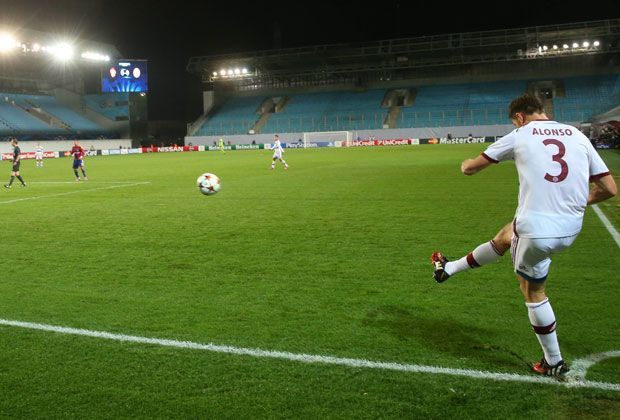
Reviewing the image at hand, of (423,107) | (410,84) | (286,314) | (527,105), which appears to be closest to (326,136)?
→ (423,107)

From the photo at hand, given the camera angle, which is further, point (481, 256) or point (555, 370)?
point (481, 256)

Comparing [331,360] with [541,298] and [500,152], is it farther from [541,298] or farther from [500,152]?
[500,152]

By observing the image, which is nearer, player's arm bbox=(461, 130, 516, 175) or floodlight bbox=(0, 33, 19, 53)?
player's arm bbox=(461, 130, 516, 175)

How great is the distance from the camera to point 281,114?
69.2m

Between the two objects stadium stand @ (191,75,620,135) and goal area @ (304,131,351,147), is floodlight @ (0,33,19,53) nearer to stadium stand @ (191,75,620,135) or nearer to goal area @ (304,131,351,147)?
stadium stand @ (191,75,620,135)

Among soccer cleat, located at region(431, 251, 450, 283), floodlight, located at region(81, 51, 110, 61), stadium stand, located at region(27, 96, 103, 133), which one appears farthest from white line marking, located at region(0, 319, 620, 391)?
stadium stand, located at region(27, 96, 103, 133)

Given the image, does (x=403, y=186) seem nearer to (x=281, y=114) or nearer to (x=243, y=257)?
(x=243, y=257)

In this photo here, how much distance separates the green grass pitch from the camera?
12.3 feet

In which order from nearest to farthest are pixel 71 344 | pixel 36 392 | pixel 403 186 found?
pixel 36 392
pixel 71 344
pixel 403 186

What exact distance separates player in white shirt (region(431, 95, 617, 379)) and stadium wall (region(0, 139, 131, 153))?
5463cm

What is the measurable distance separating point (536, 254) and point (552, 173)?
23.7 inches

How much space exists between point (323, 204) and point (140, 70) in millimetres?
52626

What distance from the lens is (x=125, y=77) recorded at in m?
59.9

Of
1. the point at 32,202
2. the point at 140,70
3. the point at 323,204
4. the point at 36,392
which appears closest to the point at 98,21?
the point at 140,70
